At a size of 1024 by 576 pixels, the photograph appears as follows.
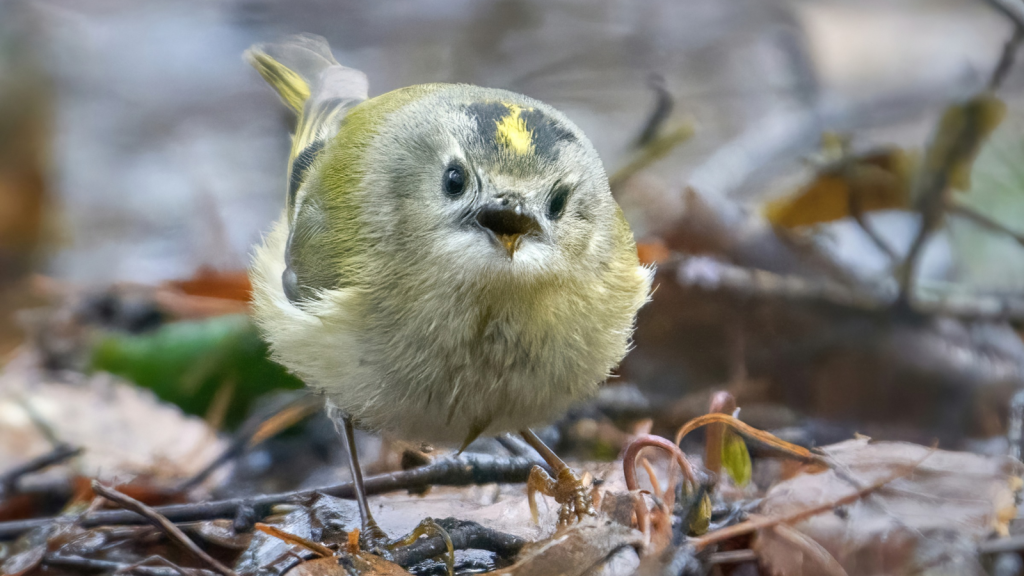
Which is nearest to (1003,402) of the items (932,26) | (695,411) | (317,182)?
(695,411)

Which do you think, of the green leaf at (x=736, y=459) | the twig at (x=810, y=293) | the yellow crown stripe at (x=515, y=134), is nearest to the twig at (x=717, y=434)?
the green leaf at (x=736, y=459)

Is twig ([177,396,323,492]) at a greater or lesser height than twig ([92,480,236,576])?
lesser

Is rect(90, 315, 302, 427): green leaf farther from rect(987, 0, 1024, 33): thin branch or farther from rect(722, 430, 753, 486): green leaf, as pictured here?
rect(987, 0, 1024, 33): thin branch

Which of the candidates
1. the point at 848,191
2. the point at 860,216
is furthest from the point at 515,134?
the point at 848,191

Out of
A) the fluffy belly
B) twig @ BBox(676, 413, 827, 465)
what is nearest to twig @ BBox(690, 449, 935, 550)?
twig @ BBox(676, 413, 827, 465)

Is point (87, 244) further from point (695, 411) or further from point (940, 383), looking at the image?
point (940, 383)

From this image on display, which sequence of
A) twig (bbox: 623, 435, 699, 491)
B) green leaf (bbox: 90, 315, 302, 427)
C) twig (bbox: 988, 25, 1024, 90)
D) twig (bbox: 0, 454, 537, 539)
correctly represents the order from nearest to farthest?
twig (bbox: 623, 435, 699, 491)
twig (bbox: 0, 454, 537, 539)
twig (bbox: 988, 25, 1024, 90)
green leaf (bbox: 90, 315, 302, 427)

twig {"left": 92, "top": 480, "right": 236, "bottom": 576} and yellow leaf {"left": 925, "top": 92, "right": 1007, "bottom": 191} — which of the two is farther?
yellow leaf {"left": 925, "top": 92, "right": 1007, "bottom": 191}
